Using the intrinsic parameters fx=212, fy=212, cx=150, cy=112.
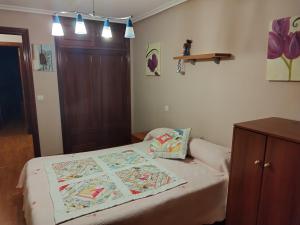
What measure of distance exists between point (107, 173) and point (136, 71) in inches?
96.0

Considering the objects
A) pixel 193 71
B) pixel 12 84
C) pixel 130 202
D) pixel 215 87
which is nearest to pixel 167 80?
pixel 193 71

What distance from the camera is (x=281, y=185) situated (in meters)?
1.37

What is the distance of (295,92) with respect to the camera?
1.78m

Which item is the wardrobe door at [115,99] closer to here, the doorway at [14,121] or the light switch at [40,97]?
the light switch at [40,97]

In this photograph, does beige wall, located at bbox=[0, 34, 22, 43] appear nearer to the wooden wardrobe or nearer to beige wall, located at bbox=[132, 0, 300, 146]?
the wooden wardrobe

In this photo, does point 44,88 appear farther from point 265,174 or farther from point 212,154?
point 265,174

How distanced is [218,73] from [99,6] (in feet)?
6.46

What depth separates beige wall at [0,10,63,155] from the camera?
3.19 m

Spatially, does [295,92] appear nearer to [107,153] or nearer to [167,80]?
[167,80]

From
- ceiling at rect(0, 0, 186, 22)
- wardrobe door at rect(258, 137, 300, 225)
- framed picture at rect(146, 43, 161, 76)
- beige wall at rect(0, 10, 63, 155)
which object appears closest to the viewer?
wardrobe door at rect(258, 137, 300, 225)

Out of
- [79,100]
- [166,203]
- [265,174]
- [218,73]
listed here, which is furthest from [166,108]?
[265,174]

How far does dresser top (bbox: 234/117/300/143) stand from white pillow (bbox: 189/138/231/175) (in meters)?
0.55

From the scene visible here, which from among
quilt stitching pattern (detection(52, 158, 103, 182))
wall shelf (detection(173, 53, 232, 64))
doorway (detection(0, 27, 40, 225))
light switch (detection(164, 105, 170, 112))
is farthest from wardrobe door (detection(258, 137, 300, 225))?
doorway (detection(0, 27, 40, 225))

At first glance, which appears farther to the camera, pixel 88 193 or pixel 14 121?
pixel 14 121
